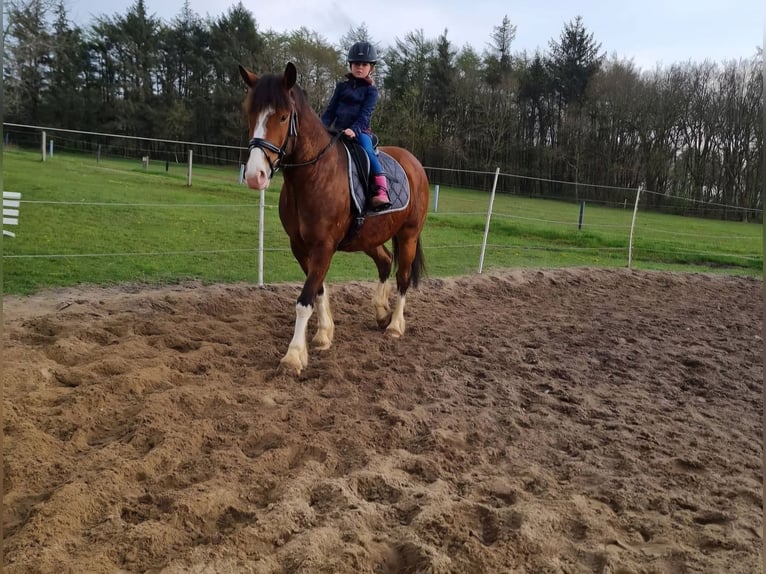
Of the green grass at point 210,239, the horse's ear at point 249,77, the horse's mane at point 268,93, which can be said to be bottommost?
the green grass at point 210,239

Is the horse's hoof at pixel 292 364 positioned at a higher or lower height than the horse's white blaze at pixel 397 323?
lower

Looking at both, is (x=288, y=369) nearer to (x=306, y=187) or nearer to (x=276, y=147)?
(x=306, y=187)

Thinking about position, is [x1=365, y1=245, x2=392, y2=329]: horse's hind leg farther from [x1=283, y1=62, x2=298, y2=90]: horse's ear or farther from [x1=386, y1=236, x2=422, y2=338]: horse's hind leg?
[x1=283, y1=62, x2=298, y2=90]: horse's ear

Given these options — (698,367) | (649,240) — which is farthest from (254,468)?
(649,240)

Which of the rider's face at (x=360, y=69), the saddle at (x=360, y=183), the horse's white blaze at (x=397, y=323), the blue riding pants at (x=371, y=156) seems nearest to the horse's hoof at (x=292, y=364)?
the saddle at (x=360, y=183)

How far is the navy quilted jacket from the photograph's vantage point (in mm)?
4676

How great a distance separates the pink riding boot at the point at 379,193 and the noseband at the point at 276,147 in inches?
36.9

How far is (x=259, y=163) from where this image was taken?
11.6 feet

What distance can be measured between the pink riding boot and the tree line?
81.8ft

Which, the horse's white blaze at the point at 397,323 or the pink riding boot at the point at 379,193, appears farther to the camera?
the horse's white blaze at the point at 397,323

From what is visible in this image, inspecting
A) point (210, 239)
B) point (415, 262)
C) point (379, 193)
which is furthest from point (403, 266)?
point (210, 239)

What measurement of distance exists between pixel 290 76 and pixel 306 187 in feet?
Answer: 2.83

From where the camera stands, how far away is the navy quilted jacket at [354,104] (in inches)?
184

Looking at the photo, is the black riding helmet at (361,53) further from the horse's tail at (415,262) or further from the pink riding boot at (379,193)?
the horse's tail at (415,262)
